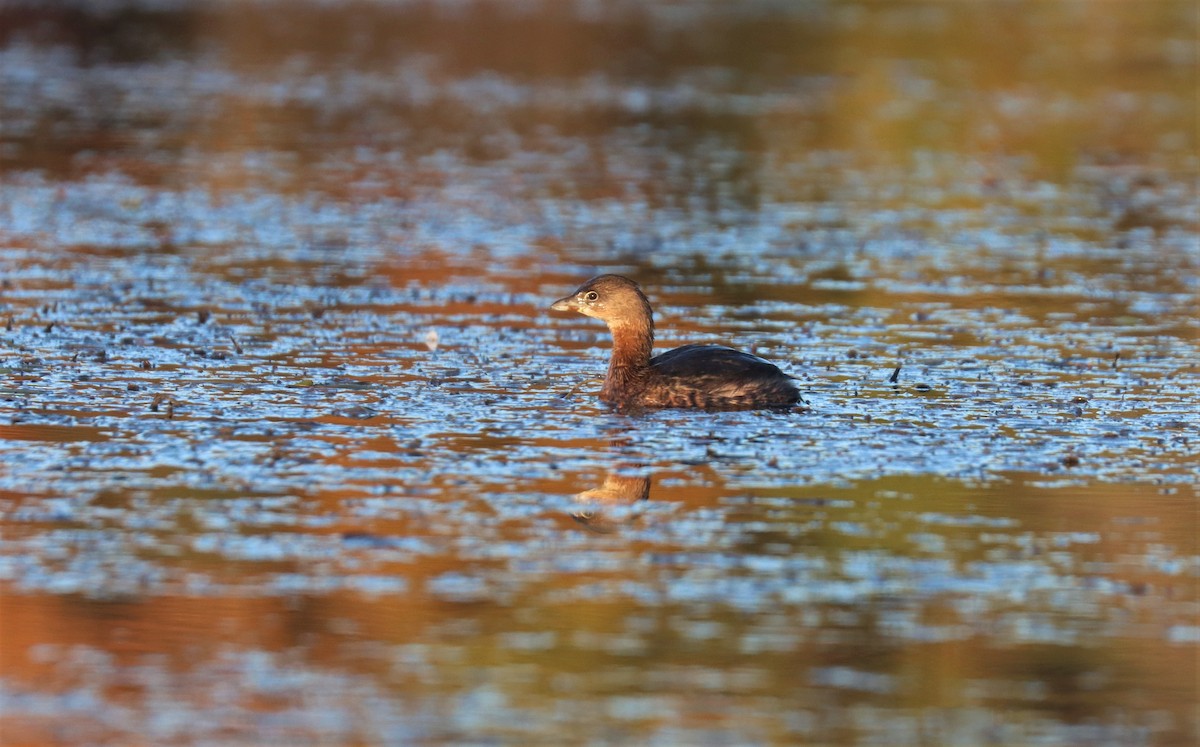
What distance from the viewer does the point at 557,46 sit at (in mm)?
41031

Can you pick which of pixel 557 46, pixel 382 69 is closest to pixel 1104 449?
pixel 382 69

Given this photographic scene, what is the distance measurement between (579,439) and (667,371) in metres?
1.27

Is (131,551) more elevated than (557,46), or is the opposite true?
(557,46)

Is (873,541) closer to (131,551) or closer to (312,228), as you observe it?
(131,551)

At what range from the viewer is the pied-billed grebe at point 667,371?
12414 millimetres

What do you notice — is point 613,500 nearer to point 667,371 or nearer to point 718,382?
point 718,382

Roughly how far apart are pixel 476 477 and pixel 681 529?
1.33 metres

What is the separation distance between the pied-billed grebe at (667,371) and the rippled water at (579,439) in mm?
229

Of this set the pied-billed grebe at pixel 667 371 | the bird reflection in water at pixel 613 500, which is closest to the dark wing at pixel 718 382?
the pied-billed grebe at pixel 667 371

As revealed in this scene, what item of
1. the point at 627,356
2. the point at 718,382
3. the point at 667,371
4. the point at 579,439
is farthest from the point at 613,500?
the point at 627,356

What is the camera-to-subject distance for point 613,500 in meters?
10.0

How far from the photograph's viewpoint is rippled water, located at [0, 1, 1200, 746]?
7547 millimetres

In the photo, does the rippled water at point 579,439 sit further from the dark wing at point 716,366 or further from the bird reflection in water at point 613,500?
the dark wing at point 716,366

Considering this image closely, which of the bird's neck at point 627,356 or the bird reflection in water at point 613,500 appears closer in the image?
the bird reflection in water at point 613,500
